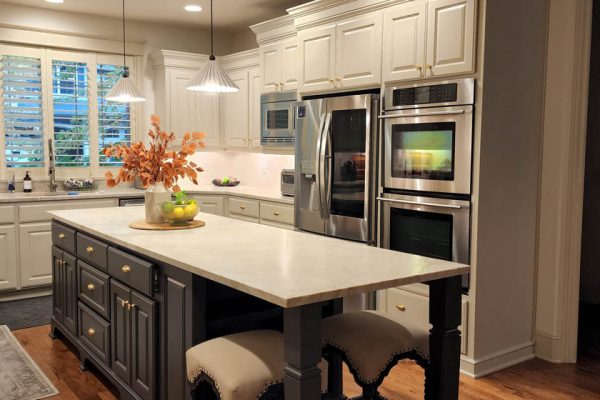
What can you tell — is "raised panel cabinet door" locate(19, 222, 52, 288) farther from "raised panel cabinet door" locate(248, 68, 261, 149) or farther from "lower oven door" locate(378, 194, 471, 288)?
"lower oven door" locate(378, 194, 471, 288)

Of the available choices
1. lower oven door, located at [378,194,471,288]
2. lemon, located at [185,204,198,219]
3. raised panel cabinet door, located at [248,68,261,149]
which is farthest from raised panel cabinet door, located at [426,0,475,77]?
raised panel cabinet door, located at [248,68,261,149]

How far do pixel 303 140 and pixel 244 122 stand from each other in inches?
72.1

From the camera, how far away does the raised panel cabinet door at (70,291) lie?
11.7ft

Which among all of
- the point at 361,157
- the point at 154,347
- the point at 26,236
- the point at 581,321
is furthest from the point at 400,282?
the point at 26,236

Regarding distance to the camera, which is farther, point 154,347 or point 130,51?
point 130,51

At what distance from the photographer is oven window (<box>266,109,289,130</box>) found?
5.21 m

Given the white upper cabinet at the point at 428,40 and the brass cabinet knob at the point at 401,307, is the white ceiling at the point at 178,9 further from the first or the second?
the brass cabinet knob at the point at 401,307

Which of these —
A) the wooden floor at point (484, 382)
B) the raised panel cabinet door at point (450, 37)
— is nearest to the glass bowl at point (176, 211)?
the wooden floor at point (484, 382)

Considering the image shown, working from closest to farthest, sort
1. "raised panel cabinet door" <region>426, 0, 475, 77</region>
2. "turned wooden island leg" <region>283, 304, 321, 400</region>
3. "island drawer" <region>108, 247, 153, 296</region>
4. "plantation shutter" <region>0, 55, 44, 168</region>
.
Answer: "turned wooden island leg" <region>283, 304, 321, 400</region> → "island drawer" <region>108, 247, 153, 296</region> → "raised panel cabinet door" <region>426, 0, 475, 77</region> → "plantation shutter" <region>0, 55, 44, 168</region>

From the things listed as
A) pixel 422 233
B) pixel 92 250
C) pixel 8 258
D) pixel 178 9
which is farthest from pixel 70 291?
pixel 178 9

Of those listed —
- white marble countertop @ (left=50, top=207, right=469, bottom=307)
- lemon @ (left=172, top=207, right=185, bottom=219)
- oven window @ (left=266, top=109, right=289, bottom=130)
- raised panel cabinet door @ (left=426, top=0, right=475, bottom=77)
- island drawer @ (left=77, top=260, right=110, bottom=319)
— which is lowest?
island drawer @ (left=77, top=260, right=110, bottom=319)

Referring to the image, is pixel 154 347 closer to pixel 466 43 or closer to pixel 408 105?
pixel 408 105

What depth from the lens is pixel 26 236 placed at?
5.15 metres

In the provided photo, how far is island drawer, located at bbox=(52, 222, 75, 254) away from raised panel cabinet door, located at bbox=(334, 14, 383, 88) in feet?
7.00
